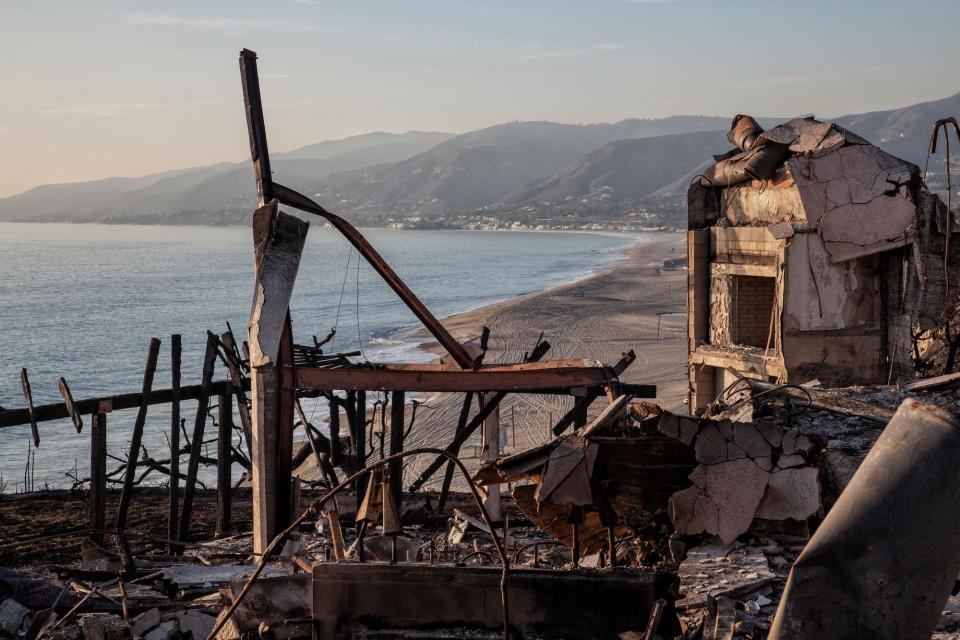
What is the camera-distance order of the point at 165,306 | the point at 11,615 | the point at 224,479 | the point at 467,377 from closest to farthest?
the point at 11,615 → the point at 467,377 → the point at 224,479 → the point at 165,306

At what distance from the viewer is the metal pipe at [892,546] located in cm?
392

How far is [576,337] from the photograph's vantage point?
42500 millimetres

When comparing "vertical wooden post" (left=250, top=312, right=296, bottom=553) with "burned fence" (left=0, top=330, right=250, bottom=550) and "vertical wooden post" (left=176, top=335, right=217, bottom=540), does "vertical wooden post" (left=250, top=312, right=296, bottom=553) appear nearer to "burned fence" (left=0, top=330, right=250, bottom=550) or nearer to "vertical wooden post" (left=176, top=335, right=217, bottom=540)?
"burned fence" (left=0, top=330, right=250, bottom=550)

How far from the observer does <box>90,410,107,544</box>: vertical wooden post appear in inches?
483

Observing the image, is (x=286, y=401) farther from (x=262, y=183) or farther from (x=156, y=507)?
(x=156, y=507)

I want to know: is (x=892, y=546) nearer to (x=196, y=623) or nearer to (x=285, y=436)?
(x=196, y=623)

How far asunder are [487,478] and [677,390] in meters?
21.7

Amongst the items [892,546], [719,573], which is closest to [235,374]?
[719,573]

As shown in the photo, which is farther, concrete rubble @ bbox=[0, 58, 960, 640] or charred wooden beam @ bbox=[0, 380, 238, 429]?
charred wooden beam @ bbox=[0, 380, 238, 429]

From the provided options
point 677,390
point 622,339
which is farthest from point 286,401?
point 622,339

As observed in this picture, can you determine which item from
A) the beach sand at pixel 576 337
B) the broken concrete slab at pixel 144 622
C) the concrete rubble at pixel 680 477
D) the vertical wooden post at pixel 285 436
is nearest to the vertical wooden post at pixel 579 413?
the concrete rubble at pixel 680 477

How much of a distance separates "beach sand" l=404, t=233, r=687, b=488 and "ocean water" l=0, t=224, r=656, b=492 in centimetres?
502

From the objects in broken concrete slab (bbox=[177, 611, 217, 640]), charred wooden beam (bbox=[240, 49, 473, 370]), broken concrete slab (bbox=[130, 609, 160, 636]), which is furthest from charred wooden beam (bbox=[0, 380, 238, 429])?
broken concrete slab (bbox=[177, 611, 217, 640])

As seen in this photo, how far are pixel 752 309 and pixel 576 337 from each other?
27804 millimetres
